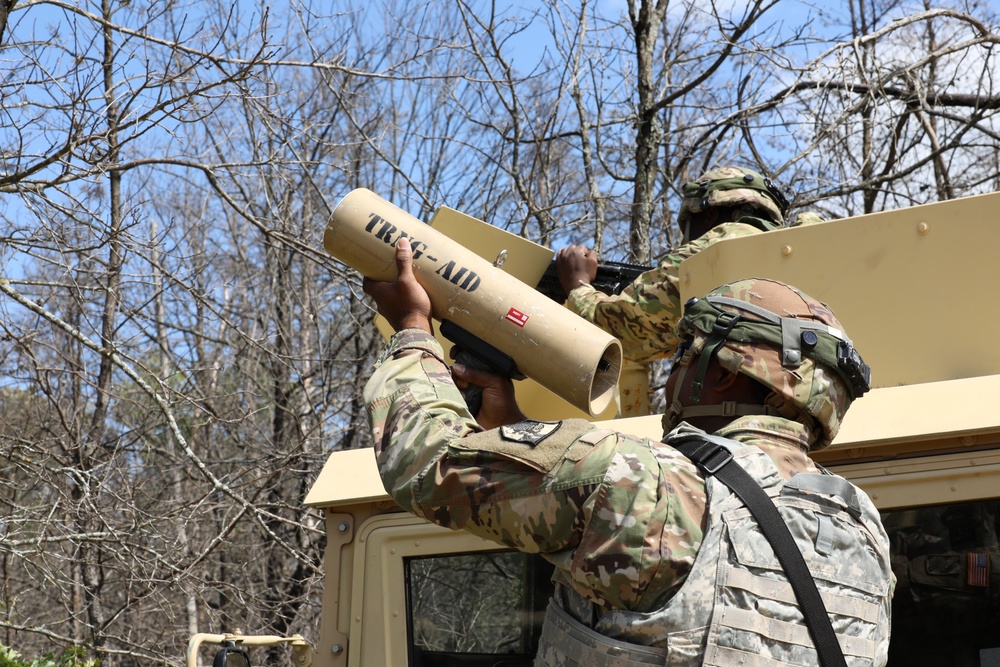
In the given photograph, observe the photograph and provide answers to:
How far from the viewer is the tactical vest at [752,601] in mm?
1732

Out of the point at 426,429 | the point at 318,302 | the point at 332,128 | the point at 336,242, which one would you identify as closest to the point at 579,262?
the point at 336,242

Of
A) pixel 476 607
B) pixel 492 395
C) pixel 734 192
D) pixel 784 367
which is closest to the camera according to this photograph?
pixel 784 367

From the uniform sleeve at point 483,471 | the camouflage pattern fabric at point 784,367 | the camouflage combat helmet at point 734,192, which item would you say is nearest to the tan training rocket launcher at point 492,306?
the camouflage pattern fabric at point 784,367

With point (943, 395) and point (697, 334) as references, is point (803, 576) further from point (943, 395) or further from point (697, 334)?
point (943, 395)

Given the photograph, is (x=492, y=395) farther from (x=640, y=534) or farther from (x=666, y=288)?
(x=666, y=288)

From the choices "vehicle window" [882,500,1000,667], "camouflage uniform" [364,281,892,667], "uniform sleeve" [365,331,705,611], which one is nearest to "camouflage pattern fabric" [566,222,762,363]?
"vehicle window" [882,500,1000,667]

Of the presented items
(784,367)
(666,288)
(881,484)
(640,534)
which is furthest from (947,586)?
(666,288)

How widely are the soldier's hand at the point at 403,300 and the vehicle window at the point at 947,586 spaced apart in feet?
3.79

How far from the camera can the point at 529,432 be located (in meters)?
1.82

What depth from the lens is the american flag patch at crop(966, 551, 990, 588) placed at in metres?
2.33

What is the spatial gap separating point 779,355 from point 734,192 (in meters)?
1.62

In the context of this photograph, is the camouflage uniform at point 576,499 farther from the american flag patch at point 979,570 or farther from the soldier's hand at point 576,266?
the soldier's hand at point 576,266

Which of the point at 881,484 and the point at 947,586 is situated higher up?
the point at 881,484

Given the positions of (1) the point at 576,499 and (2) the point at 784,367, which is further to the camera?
(2) the point at 784,367
